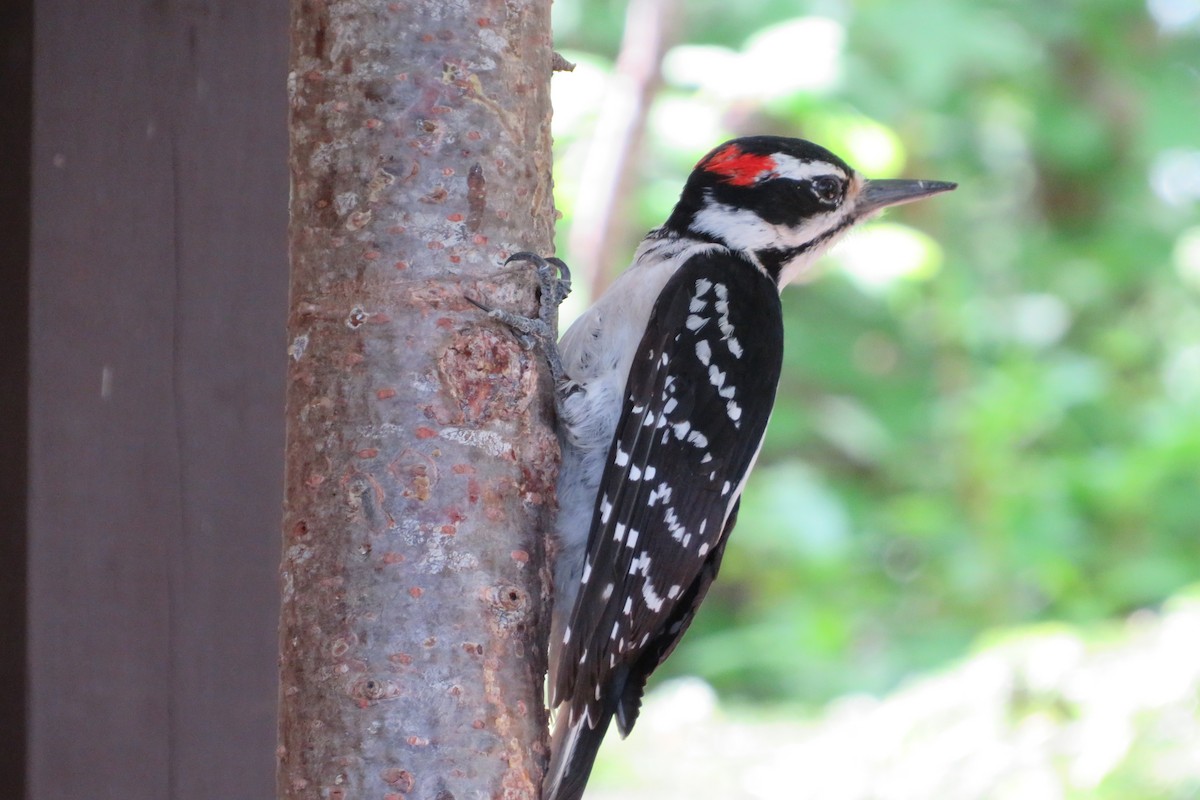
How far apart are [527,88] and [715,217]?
2.87ft

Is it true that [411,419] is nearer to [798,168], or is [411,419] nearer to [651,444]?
[651,444]

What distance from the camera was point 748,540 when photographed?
5.39 meters

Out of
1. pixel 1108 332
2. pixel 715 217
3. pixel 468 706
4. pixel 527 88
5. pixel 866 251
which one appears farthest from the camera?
pixel 1108 332

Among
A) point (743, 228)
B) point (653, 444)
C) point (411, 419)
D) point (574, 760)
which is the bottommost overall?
point (574, 760)

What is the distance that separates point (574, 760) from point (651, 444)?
1.60ft

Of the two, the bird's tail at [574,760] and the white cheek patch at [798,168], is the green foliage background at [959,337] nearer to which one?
the white cheek patch at [798,168]

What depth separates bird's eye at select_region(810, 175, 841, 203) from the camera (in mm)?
2514

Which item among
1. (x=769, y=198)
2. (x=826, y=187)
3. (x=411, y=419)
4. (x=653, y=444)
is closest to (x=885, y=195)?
(x=826, y=187)

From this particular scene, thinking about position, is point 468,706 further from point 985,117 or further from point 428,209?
point 985,117

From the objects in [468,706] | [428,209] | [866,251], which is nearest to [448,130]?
[428,209]

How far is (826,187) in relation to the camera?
2.52 meters

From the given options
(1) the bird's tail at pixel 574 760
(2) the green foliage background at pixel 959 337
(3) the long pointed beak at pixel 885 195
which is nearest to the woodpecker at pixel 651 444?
(1) the bird's tail at pixel 574 760

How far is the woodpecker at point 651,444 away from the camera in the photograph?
1.93 meters

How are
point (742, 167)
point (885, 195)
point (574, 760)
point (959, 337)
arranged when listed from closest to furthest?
point (574, 760) → point (742, 167) → point (885, 195) → point (959, 337)
